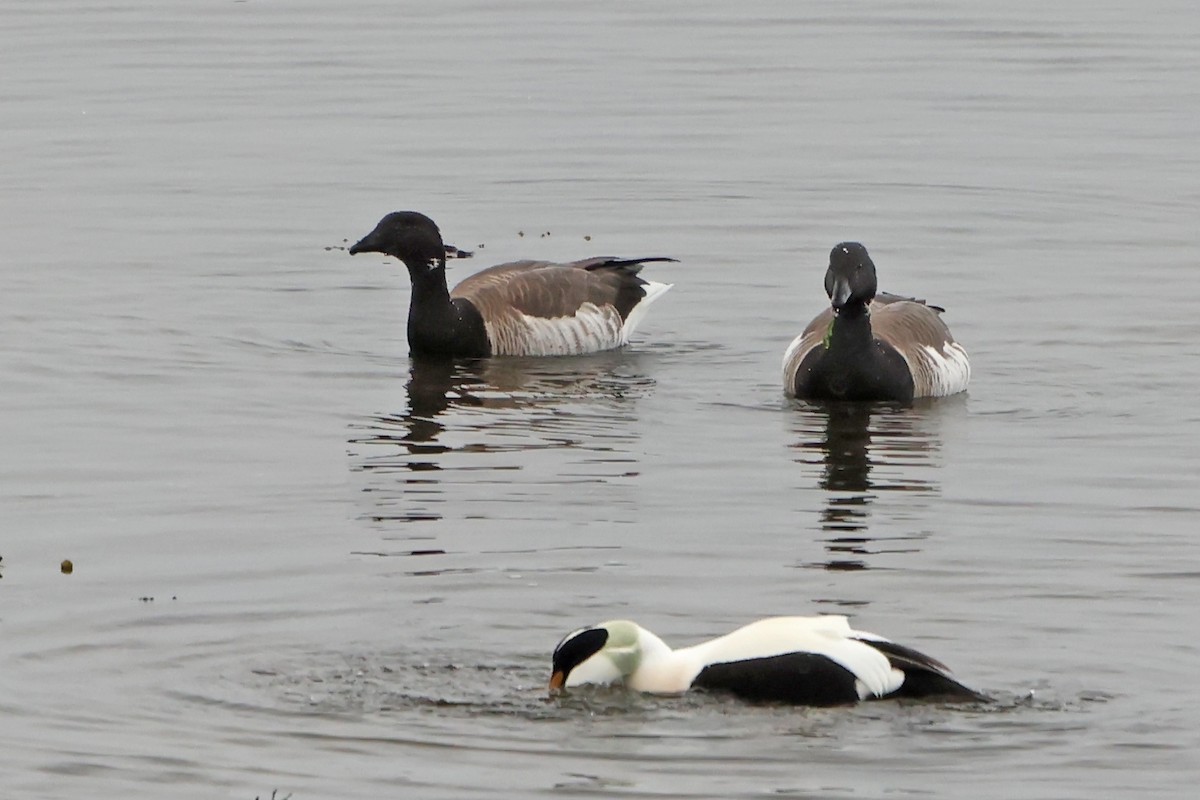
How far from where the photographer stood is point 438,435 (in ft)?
49.4

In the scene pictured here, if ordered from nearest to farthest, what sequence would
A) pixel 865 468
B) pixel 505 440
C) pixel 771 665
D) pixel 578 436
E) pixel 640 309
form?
pixel 771 665
pixel 865 468
pixel 505 440
pixel 578 436
pixel 640 309

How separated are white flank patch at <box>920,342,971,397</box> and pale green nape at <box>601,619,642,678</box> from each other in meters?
7.32

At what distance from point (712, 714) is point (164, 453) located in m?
5.80

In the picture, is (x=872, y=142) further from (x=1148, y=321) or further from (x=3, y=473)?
(x=3, y=473)

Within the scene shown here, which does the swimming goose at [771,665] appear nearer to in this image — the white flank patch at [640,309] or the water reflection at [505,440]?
the water reflection at [505,440]

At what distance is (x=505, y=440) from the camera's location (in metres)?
14.8

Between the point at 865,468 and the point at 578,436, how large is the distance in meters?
1.80

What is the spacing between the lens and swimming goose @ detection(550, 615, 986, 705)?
911 centimetres

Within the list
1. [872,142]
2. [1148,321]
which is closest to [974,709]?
[1148,321]

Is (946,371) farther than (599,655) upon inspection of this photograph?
Yes

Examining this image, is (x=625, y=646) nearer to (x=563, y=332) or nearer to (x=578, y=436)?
(x=578, y=436)

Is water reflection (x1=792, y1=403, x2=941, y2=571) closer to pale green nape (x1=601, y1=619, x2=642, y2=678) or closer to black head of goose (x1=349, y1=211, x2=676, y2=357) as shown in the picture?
pale green nape (x1=601, y1=619, x2=642, y2=678)

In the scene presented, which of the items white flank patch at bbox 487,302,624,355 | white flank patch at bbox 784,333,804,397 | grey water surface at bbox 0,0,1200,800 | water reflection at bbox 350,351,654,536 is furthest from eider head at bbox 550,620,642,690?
white flank patch at bbox 487,302,624,355

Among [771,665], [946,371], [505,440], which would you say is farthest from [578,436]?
[771,665]
